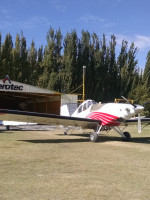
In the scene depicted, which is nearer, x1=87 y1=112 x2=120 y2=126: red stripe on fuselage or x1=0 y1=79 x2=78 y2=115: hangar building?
x1=87 y1=112 x2=120 y2=126: red stripe on fuselage

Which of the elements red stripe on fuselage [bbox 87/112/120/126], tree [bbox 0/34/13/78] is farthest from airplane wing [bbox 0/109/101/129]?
tree [bbox 0/34/13/78]

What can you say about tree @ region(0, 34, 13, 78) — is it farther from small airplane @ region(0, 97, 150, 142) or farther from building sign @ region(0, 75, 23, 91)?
small airplane @ region(0, 97, 150, 142)

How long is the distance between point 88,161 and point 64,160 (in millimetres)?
699

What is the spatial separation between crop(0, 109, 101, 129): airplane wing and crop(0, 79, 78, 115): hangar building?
8.66 m

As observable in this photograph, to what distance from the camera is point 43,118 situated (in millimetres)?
12781

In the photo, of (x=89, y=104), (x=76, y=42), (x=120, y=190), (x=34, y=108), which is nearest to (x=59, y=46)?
(x=76, y=42)

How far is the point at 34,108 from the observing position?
34.2 metres

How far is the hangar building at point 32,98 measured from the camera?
21406 mm

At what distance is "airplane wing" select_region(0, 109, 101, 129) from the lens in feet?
38.9

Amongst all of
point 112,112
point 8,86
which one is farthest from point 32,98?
point 112,112

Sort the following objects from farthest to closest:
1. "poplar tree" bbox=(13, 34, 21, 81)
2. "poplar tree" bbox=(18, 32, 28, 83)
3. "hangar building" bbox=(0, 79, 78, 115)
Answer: "poplar tree" bbox=(18, 32, 28, 83) → "poplar tree" bbox=(13, 34, 21, 81) → "hangar building" bbox=(0, 79, 78, 115)

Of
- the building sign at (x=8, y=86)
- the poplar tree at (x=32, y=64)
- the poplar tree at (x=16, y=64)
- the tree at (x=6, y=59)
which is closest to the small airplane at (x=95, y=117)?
the building sign at (x=8, y=86)

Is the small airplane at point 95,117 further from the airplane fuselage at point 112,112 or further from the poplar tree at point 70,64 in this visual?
the poplar tree at point 70,64

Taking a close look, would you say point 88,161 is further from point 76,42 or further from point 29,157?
point 76,42
